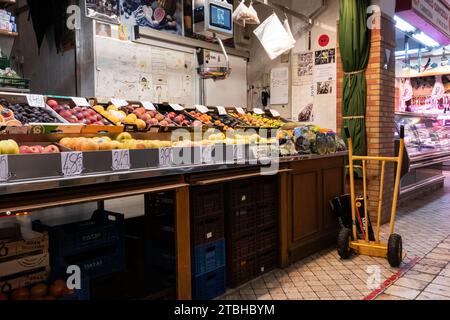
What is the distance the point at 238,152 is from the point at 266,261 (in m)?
1.06

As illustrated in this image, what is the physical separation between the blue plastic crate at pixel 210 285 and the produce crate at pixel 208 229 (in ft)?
0.84

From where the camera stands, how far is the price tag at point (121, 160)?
2.28 m

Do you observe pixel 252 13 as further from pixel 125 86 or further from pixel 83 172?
pixel 83 172

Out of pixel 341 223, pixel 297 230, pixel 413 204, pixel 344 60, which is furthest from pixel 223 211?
pixel 413 204

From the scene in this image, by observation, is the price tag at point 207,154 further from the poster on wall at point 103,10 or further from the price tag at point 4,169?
the poster on wall at point 103,10

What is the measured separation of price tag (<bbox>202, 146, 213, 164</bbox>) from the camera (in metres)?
2.89

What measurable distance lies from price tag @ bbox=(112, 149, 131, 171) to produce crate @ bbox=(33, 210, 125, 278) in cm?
58

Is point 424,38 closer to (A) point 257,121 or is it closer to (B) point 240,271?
(A) point 257,121

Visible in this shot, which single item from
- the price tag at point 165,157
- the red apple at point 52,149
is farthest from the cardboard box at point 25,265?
the price tag at point 165,157

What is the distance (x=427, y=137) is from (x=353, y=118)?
3544mm

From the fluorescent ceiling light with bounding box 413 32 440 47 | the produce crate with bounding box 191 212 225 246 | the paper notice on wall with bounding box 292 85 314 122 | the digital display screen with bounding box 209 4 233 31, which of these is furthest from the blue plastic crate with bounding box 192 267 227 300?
the fluorescent ceiling light with bounding box 413 32 440 47

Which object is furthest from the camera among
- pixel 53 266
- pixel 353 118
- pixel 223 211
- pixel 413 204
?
pixel 413 204
